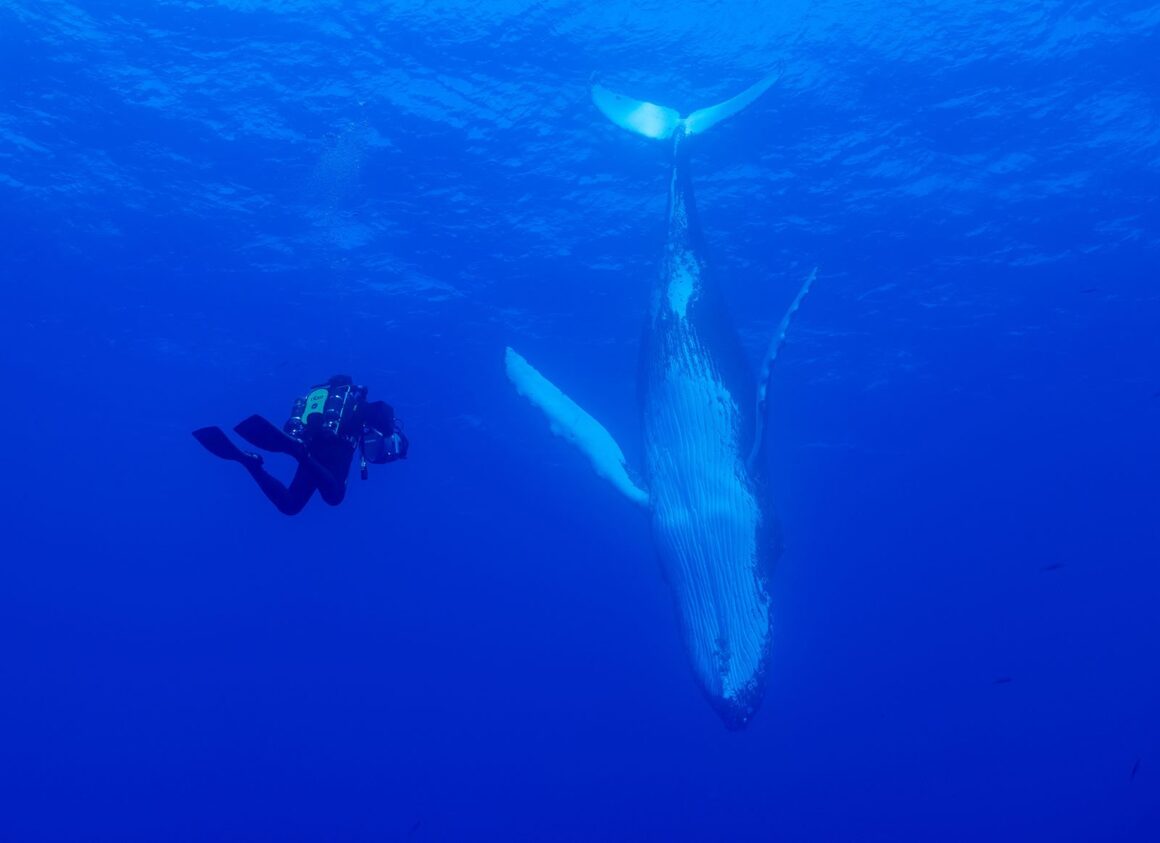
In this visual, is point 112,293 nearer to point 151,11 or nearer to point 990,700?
point 151,11

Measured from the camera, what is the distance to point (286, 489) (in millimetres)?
5625

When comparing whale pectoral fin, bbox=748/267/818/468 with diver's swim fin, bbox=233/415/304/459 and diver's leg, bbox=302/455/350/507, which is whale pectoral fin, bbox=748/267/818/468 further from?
diver's swim fin, bbox=233/415/304/459

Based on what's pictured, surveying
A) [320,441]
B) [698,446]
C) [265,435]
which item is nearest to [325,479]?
[320,441]

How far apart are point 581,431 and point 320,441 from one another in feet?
8.04

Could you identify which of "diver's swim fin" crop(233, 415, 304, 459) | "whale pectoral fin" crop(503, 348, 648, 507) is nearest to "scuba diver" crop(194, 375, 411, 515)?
"diver's swim fin" crop(233, 415, 304, 459)

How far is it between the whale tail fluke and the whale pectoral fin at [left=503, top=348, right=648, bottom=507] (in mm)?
2742

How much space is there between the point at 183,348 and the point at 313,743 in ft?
193

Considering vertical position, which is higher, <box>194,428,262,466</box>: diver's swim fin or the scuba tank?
the scuba tank

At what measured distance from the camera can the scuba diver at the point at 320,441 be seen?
523 centimetres

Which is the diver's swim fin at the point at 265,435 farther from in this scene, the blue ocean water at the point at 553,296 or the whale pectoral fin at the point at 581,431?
the blue ocean water at the point at 553,296

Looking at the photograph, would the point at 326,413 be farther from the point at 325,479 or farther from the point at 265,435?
the point at 265,435

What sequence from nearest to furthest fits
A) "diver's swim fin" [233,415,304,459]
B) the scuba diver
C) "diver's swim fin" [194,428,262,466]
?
1. "diver's swim fin" [194,428,262,466]
2. "diver's swim fin" [233,415,304,459]
3. the scuba diver

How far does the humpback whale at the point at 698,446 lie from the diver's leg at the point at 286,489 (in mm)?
2348

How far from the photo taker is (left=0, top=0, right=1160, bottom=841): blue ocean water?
43.0ft
